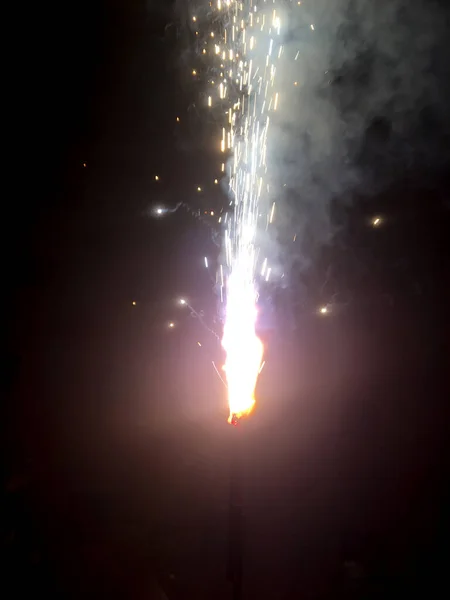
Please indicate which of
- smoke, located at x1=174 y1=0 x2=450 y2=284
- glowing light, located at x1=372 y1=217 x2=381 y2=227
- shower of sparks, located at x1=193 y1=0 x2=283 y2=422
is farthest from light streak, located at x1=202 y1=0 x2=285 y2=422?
glowing light, located at x1=372 y1=217 x2=381 y2=227

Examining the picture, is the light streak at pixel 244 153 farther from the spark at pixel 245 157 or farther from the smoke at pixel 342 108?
the smoke at pixel 342 108

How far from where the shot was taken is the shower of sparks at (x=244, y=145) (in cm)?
362

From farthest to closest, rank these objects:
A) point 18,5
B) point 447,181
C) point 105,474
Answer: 1. point 105,474
2. point 447,181
3. point 18,5

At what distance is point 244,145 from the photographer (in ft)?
14.1

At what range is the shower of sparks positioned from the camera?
362 centimetres

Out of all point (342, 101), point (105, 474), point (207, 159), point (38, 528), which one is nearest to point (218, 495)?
point (105, 474)

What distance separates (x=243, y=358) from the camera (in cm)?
471

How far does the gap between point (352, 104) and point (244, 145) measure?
1357 mm

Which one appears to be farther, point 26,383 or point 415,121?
point 26,383

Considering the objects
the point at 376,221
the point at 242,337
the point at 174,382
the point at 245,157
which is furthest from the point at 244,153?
the point at 174,382

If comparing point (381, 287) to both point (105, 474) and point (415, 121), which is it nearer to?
point (415, 121)

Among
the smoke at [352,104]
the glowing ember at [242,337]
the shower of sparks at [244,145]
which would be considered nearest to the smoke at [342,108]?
the smoke at [352,104]

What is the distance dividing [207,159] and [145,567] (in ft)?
17.1

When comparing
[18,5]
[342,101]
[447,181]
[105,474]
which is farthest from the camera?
[105,474]
